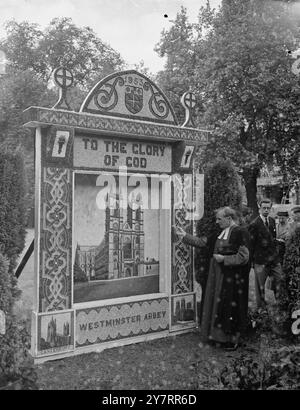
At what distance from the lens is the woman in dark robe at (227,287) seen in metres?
5.68

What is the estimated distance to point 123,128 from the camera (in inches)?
225

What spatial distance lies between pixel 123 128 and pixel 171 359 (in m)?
2.87

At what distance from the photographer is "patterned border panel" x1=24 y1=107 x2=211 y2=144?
5.02 m

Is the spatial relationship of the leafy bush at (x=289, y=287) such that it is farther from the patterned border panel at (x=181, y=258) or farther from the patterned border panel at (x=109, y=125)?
the patterned border panel at (x=109, y=125)

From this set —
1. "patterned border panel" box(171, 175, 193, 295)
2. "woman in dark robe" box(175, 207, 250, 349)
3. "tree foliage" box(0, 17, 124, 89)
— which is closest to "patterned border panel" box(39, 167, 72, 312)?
"patterned border panel" box(171, 175, 193, 295)

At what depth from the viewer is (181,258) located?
6539 mm

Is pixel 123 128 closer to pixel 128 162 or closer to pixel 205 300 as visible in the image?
pixel 128 162

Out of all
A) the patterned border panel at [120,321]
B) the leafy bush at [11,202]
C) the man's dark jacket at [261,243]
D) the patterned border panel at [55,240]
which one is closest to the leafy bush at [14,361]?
the patterned border panel at [55,240]

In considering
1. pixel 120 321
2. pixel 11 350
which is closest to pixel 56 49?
pixel 120 321

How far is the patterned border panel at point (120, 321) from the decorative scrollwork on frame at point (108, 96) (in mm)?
2526

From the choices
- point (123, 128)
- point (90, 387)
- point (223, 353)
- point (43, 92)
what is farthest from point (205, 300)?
point (43, 92)

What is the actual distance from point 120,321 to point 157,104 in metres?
2.95

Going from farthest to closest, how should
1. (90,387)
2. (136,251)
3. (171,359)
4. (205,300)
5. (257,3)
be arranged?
(257,3)
(136,251)
(205,300)
(171,359)
(90,387)

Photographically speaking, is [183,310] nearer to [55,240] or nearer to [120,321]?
[120,321]
